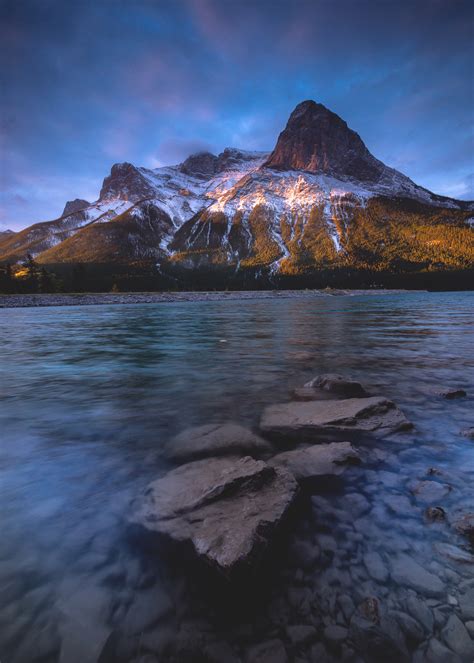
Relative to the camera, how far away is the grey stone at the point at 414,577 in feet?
9.69

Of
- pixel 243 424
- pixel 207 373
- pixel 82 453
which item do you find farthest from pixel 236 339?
pixel 82 453

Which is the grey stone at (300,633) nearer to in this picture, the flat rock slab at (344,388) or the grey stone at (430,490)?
the grey stone at (430,490)

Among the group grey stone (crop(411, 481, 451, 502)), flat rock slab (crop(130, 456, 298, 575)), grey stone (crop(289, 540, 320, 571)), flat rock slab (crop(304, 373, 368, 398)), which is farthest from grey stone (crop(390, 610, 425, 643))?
flat rock slab (crop(304, 373, 368, 398))

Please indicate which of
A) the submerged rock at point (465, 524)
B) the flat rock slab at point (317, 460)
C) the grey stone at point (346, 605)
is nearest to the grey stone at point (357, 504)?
the flat rock slab at point (317, 460)

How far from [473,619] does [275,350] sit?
14196 millimetres

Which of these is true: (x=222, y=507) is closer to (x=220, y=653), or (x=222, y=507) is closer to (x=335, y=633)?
(x=220, y=653)

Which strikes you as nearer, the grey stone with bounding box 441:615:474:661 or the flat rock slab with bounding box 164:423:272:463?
the grey stone with bounding box 441:615:474:661

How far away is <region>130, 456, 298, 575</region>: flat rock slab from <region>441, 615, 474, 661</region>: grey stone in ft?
5.22

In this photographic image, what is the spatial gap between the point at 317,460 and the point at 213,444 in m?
1.88

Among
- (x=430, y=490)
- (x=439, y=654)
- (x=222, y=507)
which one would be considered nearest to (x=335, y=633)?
(x=439, y=654)

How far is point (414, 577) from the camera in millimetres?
3092

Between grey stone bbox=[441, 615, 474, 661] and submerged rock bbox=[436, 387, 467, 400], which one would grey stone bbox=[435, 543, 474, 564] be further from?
submerged rock bbox=[436, 387, 467, 400]

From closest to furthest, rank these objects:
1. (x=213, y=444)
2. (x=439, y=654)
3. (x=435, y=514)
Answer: (x=439, y=654) < (x=435, y=514) < (x=213, y=444)

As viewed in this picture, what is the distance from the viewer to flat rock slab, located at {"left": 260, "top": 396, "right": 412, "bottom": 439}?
6434 millimetres
